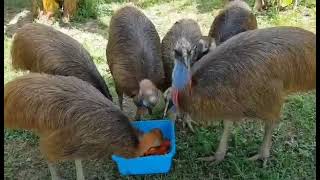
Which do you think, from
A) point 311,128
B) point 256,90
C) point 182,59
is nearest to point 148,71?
point 182,59

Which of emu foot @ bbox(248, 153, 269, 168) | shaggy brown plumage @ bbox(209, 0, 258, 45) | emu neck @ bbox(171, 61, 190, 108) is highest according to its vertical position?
shaggy brown plumage @ bbox(209, 0, 258, 45)

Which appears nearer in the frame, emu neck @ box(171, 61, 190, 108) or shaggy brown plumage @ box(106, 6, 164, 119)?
emu neck @ box(171, 61, 190, 108)

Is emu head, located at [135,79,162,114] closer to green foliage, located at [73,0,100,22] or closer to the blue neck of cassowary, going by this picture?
the blue neck of cassowary

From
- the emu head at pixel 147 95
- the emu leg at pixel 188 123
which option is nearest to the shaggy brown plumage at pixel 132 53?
the emu head at pixel 147 95

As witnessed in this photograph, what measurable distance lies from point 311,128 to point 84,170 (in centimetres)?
185

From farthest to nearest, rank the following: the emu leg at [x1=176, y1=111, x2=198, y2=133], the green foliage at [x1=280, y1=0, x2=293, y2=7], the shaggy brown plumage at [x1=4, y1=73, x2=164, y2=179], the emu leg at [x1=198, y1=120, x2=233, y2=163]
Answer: the green foliage at [x1=280, y1=0, x2=293, y2=7]
the emu leg at [x1=176, y1=111, x2=198, y2=133]
the emu leg at [x1=198, y1=120, x2=233, y2=163]
the shaggy brown plumage at [x1=4, y1=73, x2=164, y2=179]

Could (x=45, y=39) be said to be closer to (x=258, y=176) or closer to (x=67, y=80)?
(x=67, y=80)

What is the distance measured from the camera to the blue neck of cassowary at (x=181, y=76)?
3.44 m

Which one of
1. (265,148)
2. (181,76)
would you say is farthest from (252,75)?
(265,148)

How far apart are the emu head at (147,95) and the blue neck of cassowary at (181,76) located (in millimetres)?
341

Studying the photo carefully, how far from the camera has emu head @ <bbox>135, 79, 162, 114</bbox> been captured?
3.80 metres

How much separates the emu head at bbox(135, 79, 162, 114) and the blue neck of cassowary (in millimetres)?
341

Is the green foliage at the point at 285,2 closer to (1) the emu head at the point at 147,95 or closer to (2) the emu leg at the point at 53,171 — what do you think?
(1) the emu head at the point at 147,95

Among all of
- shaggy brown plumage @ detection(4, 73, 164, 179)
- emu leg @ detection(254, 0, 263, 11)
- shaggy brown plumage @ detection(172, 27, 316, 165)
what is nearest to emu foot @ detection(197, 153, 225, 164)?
shaggy brown plumage @ detection(172, 27, 316, 165)
